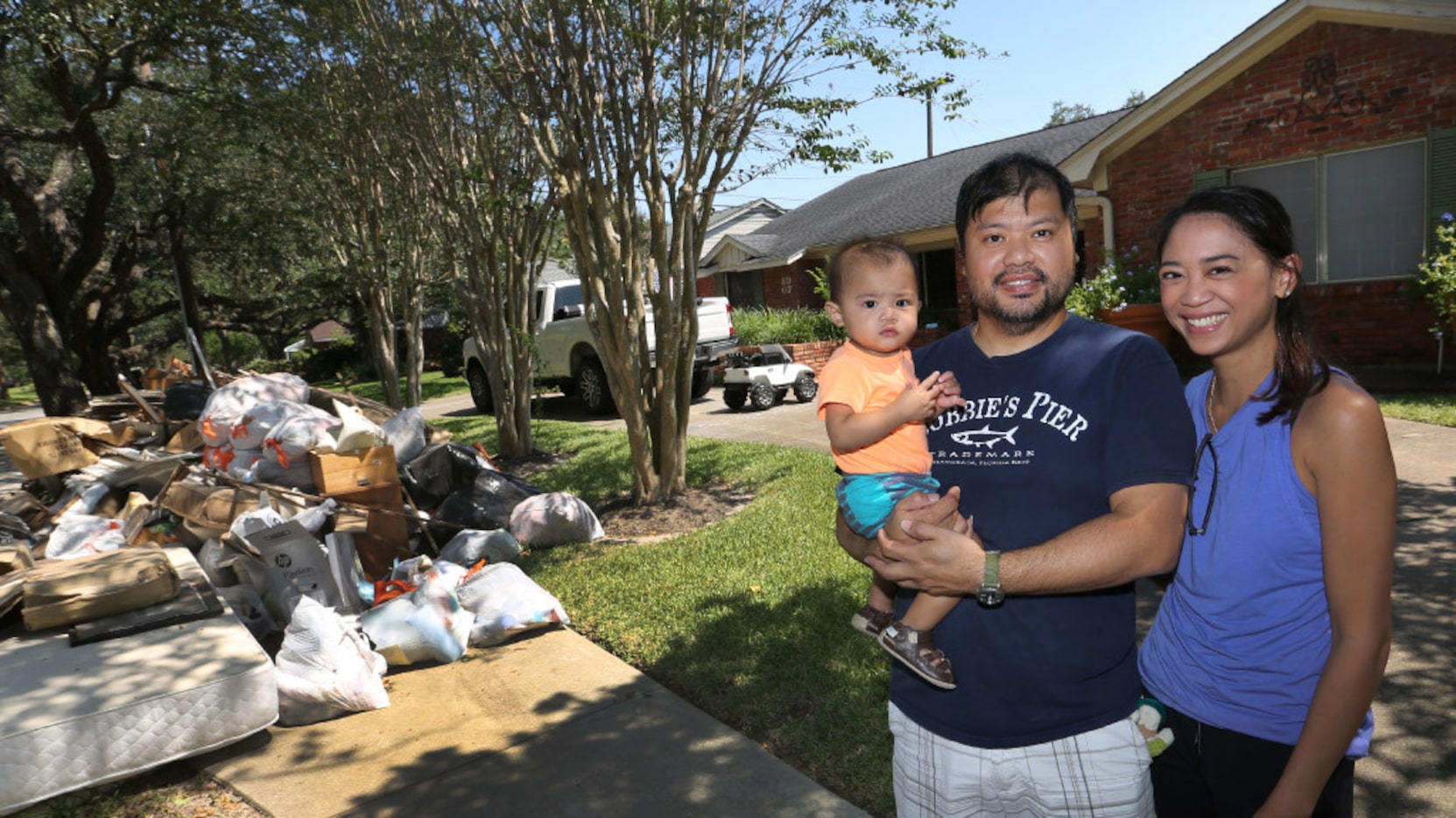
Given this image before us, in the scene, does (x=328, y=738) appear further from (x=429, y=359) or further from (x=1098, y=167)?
(x=429, y=359)

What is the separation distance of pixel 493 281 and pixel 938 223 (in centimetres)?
927

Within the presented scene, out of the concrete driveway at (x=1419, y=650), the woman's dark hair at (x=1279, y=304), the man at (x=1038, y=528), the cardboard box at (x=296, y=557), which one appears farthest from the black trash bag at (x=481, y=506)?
the woman's dark hair at (x=1279, y=304)

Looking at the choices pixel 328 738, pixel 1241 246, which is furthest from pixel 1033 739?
pixel 328 738

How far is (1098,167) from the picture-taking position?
12.6 metres

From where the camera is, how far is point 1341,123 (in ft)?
33.6

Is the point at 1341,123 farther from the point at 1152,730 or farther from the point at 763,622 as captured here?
the point at 1152,730

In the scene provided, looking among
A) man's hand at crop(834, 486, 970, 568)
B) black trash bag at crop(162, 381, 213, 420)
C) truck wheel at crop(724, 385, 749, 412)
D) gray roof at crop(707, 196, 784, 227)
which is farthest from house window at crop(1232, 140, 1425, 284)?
gray roof at crop(707, 196, 784, 227)

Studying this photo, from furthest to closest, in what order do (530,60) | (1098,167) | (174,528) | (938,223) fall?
(938,223) → (1098,167) → (530,60) → (174,528)

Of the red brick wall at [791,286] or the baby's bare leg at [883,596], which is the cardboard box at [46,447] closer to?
the baby's bare leg at [883,596]

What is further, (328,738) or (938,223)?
(938,223)

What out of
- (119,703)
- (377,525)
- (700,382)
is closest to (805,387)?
(700,382)

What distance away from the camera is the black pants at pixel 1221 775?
170cm

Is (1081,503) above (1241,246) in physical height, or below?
below

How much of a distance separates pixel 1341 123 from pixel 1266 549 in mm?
11295
